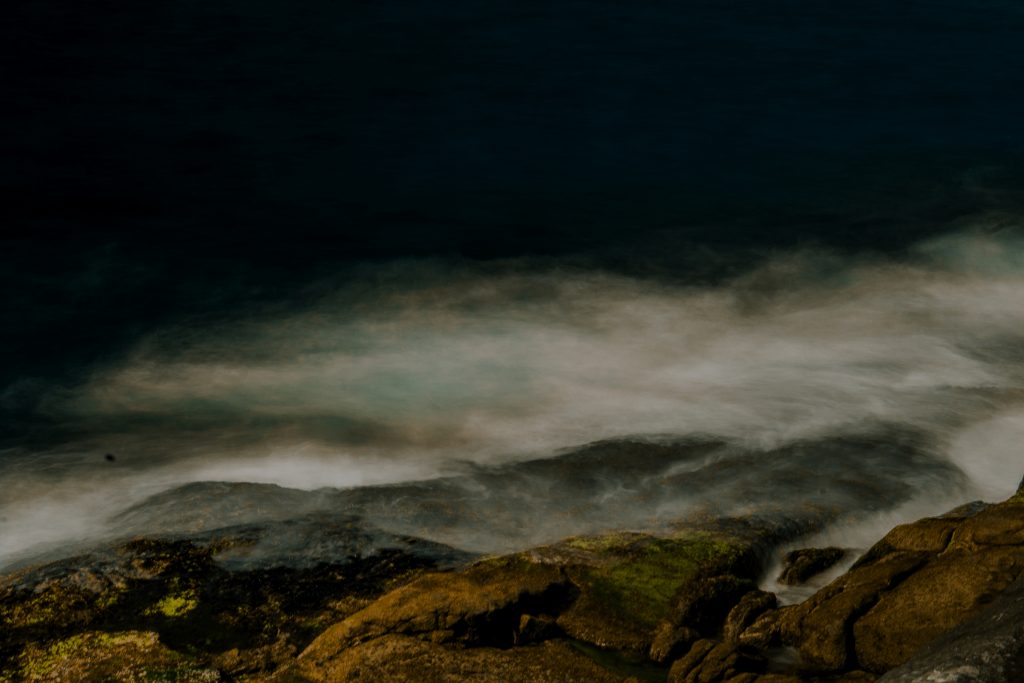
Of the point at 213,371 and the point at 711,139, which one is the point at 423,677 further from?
the point at 711,139

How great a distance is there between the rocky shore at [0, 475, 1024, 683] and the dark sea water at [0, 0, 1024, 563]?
714 millimetres

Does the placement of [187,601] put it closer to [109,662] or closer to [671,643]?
[109,662]

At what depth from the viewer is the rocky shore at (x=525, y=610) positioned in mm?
5297

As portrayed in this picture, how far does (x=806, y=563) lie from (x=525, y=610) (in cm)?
167

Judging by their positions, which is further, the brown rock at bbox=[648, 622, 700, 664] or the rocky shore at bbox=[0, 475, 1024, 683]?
the brown rock at bbox=[648, 622, 700, 664]

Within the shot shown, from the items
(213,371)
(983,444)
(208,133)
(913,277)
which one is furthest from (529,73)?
(983,444)

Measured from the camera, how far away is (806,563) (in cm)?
640

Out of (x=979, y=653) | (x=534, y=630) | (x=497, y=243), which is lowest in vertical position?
(x=534, y=630)

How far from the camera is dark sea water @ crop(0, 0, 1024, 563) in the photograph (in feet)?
28.4

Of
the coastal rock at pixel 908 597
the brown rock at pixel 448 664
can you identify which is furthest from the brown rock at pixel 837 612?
the brown rock at pixel 448 664

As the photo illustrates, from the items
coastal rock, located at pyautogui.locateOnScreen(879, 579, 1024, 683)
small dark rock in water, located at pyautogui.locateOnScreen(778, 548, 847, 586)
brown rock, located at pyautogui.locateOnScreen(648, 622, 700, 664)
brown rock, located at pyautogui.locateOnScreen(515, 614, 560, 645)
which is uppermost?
coastal rock, located at pyautogui.locateOnScreen(879, 579, 1024, 683)

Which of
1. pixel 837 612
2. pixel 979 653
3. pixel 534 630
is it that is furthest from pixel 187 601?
pixel 979 653

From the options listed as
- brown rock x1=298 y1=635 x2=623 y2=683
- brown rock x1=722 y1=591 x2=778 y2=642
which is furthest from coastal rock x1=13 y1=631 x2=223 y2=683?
brown rock x1=722 y1=591 x2=778 y2=642

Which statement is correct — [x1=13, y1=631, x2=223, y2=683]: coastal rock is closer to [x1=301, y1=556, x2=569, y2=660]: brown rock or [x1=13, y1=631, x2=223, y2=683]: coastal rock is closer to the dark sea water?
[x1=301, y1=556, x2=569, y2=660]: brown rock
